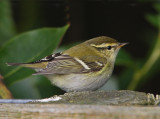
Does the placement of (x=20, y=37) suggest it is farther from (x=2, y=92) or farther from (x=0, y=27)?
(x=0, y=27)

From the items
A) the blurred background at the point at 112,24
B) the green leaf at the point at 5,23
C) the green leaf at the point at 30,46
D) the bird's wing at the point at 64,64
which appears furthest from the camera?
the green leaf at the point at 5,23

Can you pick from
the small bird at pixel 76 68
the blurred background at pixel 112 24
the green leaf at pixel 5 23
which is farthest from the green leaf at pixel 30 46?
the green leaf at pixel 5 23

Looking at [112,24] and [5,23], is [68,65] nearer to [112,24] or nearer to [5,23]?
[5,23]

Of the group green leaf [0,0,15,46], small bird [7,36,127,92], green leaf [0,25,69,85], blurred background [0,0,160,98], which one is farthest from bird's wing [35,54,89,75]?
green leaf [0,0,15,46]

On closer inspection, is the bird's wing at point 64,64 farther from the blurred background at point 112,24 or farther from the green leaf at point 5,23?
the green leaf at point 5,23

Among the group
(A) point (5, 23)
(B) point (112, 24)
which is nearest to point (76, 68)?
(A) point (5, 23)

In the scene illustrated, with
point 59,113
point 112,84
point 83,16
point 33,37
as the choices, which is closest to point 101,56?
point 112,84

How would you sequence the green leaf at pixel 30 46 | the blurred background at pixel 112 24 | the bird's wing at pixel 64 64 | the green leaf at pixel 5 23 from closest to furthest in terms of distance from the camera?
the green leaf at pixel 30 46
the bird's wing at pixel 64 64
the blurred background at pixel 112 24
the green leaf at pixel 5 23

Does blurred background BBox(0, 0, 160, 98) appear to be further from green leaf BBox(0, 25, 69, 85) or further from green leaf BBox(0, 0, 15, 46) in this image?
green leaf BBox(0, 25, 69, 85)
